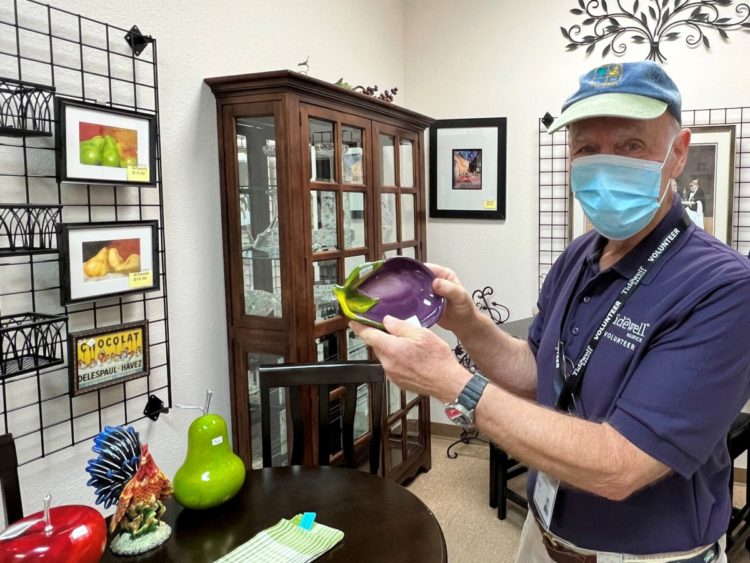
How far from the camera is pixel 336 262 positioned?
2.40 m

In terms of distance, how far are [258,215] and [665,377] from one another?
1.59 metres

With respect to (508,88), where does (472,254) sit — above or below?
below

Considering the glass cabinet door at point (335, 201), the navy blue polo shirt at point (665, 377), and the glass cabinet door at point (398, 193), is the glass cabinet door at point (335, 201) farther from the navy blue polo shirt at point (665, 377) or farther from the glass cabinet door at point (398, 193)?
the navy blue polo shirt at point (665, 377)

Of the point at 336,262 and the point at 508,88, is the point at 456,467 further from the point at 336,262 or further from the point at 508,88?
the point at 508,88

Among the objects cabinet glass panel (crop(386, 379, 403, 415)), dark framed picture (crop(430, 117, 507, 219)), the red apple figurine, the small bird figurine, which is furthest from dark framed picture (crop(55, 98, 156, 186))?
dark framed picture (crop(430, 117, 507, 219))

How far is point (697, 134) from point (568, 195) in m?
0.69

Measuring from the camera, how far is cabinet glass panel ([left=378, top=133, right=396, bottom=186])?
2787 millimetres

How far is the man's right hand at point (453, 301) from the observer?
1.29 meters

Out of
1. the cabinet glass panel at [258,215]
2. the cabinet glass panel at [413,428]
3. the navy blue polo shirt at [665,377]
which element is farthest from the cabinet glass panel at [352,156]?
the navy blue polo shirt at [665,377]

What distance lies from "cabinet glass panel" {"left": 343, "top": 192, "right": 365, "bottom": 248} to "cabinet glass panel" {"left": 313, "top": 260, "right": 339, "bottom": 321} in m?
0.15

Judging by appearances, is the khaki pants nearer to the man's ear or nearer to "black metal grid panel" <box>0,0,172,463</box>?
the man's ear

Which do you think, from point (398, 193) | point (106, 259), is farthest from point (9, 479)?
point (398, 193)

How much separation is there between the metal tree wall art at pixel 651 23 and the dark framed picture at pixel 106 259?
254 cm

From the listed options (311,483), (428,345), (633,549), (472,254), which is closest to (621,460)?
(633,549)
